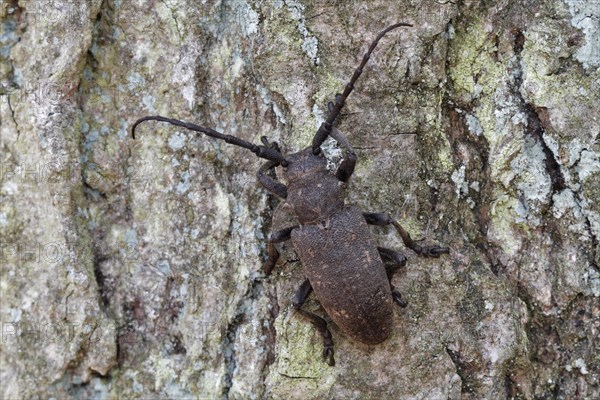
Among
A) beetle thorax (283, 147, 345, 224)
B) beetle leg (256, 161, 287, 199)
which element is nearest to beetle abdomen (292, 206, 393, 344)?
beetle thorax (283, 147, 345, 224)

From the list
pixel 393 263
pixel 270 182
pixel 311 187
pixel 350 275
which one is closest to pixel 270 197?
pixel 270 182

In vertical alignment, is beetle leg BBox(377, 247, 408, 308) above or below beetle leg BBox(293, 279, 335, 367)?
above

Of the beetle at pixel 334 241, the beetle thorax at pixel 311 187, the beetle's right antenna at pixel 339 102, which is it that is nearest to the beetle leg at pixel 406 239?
the beetle at pixel 334 241

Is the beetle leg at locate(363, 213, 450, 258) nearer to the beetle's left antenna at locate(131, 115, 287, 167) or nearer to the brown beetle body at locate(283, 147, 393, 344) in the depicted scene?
the brown beetle body at locate(283, 147, 393, 344)

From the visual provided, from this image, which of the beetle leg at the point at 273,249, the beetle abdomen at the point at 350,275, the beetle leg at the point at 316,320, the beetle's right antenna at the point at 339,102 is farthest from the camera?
the beetle leg at the point at 273,249

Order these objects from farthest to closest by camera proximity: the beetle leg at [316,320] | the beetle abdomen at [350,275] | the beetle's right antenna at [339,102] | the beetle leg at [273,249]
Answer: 1. the beetle leg at [273,249]
2. the beetle leg at [316,320]
3. the beetle abdomen at [350,275]
4. the beetle's right antenna at [339,102]

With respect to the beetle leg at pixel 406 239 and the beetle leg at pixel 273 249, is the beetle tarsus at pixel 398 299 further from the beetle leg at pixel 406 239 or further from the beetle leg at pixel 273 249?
the beetle leg at pixel 273 249

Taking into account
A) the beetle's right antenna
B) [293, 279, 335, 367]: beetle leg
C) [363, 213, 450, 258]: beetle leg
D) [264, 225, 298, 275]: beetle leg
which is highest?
the beetle's right antenna

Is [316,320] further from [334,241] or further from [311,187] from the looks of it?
[311,187]
